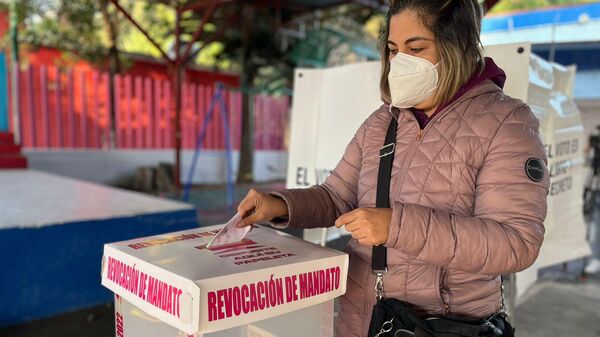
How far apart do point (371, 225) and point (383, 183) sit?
0.63ft

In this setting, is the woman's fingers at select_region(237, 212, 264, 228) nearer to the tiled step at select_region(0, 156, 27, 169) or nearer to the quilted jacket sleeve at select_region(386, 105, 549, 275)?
the quilted jacket sleeve at select_region(386, 105, 549, 275)

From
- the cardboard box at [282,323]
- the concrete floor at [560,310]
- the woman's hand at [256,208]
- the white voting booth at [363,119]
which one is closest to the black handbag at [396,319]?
the cardboard box at [282,323]

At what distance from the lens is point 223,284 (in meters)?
0.79

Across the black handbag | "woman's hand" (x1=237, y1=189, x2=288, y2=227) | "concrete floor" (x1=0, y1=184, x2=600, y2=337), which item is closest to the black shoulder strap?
the black handbag

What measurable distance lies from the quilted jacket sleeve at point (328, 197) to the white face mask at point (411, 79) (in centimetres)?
15

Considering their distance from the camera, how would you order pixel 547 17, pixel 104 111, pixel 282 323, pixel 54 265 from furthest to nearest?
pixel 104 111 → pixel 547 17 → pixel 54 265 → pixel 282 323

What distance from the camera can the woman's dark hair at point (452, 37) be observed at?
967 millimetres

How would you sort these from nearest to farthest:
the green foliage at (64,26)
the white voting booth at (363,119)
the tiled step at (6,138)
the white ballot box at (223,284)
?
the white ballot box at (223,284), the white voting booth at (363,119), the tiled step at (6,138), the green foliage at (64,26)

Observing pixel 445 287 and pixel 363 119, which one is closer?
pixel 445 287

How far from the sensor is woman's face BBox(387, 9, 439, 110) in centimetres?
98

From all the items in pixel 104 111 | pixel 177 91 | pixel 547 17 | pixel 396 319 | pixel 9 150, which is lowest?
pixel 9 150

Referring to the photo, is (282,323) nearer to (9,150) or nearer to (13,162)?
(13,162)

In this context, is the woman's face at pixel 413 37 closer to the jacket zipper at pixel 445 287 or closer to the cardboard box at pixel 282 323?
the jacket zipper at pixel 445 287

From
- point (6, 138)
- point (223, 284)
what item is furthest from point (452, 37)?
point (6, 138)
